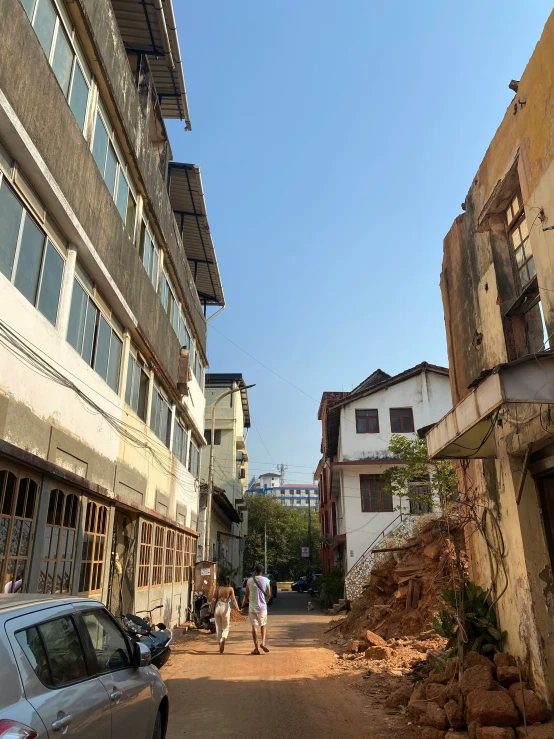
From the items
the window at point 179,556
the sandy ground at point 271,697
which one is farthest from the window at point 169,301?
the sandy ground at point 271,697

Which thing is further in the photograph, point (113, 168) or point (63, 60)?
point (113, 168)

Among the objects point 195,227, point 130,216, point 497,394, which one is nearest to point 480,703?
point 497,394

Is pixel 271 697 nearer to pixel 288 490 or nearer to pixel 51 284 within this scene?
pixel 51 284

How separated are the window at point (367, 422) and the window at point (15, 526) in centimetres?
2206

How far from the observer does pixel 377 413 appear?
91.8 feet

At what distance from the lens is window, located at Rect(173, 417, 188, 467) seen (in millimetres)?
16781

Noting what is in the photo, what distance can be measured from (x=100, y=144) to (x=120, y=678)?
8.54m

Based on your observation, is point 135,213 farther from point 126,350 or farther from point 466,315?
point 466,315

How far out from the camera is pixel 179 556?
656 inches

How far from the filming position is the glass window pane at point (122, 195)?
1056 centimetres

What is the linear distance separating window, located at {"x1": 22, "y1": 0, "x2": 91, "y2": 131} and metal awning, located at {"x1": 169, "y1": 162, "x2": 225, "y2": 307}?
771cm

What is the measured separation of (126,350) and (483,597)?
7.79m

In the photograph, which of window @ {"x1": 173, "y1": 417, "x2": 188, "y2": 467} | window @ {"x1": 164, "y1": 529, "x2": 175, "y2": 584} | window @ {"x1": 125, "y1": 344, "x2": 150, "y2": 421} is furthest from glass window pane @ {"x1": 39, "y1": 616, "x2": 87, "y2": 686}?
window @ {"x1": 173, "y1": 417, "x2": 188, "y2": 467}

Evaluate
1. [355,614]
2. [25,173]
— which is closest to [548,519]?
[25,173]
